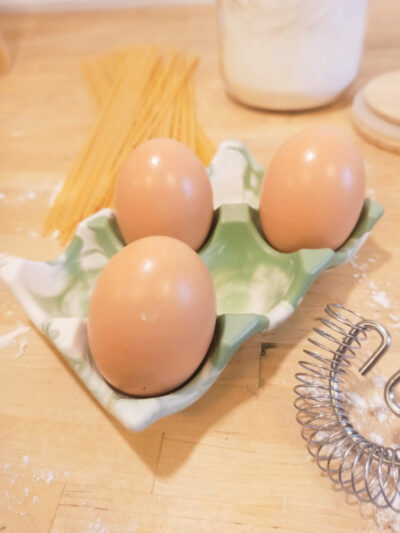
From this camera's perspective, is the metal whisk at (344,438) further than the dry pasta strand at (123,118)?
No

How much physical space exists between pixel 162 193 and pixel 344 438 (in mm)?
369

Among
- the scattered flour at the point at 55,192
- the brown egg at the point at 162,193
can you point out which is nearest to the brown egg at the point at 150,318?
the brown egg at the point at 162,193

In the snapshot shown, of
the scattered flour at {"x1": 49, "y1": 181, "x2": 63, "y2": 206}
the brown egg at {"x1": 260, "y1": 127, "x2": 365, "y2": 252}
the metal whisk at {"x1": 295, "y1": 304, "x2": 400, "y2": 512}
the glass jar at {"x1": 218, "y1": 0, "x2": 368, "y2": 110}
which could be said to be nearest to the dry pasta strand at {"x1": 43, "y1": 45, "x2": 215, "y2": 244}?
the scattered flour at {"x1": 49, "y1": 181, "x2": 63, "y2": 206}

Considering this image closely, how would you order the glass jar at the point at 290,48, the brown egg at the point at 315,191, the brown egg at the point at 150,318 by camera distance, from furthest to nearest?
the glass jar at the point at 290,48, the brown egg at the point at 315,191, the brown egg at the point at 150,318

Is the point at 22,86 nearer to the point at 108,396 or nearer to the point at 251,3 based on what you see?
the point at 251,3

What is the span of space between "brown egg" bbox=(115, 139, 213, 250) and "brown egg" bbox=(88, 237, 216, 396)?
128 millimetres

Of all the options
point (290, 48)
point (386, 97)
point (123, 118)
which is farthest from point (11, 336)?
point (386, 97)

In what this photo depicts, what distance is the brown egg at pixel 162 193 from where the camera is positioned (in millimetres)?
645

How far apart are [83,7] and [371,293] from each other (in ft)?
4.80

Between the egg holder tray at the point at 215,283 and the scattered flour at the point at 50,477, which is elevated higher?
the egg holder tray at the point at 215,283

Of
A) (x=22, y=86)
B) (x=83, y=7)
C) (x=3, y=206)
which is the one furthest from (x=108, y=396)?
(x=83, y=7)

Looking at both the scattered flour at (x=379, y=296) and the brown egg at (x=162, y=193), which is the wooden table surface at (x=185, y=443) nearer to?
the scattered flour at (x=379, y=296)

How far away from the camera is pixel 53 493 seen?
21.0 inches

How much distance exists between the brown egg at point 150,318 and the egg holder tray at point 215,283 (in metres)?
0.02
